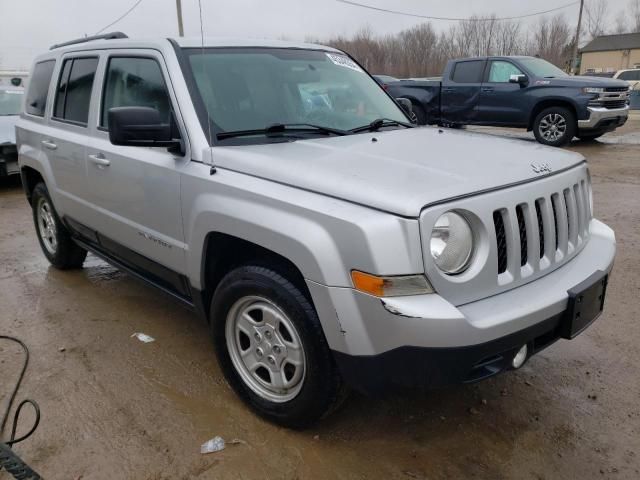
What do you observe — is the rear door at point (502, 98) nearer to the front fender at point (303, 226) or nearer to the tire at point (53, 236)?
the tire at point (53, 236)

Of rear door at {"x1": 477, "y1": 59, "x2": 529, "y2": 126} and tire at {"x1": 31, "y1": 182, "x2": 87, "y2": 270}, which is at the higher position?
rear door at {"x1": 477, "y1": 59, "x2": 529, "y2": 126}

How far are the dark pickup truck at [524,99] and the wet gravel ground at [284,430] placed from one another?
811cm

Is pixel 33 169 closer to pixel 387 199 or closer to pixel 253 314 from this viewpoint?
pixel 253 314

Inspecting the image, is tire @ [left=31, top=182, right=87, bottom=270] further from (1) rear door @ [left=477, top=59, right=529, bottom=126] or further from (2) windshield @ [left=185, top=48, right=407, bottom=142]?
(1) rear door @ [left=477, top=59, right=529, bottom=126]

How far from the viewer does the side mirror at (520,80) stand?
11297 mm

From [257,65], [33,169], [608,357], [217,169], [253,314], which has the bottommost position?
[608,357]

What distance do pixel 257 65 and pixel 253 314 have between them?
1.52 m

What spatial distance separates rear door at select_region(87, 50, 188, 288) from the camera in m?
3.00

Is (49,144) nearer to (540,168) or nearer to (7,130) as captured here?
(540,168)

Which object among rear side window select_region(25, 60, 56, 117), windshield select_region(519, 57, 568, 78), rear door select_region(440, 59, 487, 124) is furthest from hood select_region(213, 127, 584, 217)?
rear door select_region(440, 59, 487, 124)

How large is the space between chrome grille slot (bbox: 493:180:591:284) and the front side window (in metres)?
9.98

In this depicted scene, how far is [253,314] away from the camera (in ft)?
8.87

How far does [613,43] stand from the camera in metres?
65.2

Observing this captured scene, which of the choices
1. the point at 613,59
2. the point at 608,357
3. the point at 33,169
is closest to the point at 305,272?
the point at 608,357
